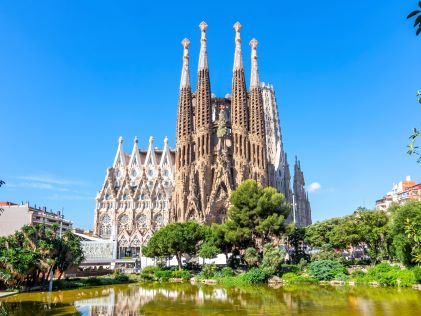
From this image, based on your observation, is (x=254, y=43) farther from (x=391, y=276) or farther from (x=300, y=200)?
(x=391, y=276)

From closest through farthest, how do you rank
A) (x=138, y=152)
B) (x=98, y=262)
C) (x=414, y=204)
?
(x=414, y=204) < (x=98, y=262) < (x=138, y=152)

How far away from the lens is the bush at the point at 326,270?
109 feet

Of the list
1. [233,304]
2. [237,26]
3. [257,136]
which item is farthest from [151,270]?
[237,26]

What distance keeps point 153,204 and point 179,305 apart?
5188 centimetres

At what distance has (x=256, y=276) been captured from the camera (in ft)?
115

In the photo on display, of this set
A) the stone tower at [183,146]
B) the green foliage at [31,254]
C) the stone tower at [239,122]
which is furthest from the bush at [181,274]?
the stone tower at [239,122]

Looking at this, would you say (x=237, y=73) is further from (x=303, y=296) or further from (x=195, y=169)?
(x=303, y=296)

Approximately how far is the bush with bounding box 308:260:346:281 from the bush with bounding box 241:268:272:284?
384cm

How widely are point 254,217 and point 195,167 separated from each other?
24.5 m

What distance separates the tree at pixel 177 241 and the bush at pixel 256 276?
903 centimetres

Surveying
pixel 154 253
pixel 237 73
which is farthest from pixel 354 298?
pixel 237 73

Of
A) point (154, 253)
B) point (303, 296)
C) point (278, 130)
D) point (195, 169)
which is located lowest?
point (303, 296)

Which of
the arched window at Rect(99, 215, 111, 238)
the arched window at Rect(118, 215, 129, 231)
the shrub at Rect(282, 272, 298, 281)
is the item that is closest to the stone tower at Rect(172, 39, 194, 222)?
the arched window at Rect(118, 215, 129, 231)

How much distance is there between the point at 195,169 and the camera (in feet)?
210
